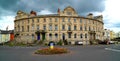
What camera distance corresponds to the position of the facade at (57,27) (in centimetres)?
6028

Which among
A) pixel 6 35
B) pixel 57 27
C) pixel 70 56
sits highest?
pixel 57 27

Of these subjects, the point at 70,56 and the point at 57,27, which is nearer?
the point at 70,56

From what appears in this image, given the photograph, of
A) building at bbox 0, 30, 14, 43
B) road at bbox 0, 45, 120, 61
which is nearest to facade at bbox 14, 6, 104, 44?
building at bbox 0, 30, 14, 43

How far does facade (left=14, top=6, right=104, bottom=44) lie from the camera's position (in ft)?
198

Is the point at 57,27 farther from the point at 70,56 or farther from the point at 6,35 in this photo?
the point at 6,35

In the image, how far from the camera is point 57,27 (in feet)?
198

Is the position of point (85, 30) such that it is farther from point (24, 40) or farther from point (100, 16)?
point (24, 40)

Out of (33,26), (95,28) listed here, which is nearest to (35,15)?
(33,26)

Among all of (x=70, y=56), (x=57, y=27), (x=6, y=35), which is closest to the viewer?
(x=70, y=56)

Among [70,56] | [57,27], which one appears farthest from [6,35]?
[70,56]

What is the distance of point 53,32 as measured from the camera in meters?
60.0

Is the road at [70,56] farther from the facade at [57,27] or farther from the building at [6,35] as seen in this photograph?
the building at [6,35]

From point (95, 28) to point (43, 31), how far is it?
24.8 m

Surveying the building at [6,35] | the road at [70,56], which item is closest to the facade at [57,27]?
the building at [6,35]
